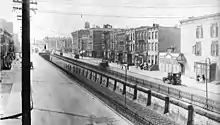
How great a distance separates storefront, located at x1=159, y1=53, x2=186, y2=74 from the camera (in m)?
3.08

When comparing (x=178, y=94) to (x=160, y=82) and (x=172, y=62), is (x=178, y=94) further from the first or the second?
(x=172, y=62)

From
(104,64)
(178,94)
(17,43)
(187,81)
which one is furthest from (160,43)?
(17,43)

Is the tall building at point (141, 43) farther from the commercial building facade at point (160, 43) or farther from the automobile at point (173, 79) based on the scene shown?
the automobile at point (173, 79)

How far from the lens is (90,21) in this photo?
3709 millimetres

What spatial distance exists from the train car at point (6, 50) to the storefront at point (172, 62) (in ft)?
7.23

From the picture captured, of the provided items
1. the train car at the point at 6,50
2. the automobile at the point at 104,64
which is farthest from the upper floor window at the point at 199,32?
the train car at the point at 6,50

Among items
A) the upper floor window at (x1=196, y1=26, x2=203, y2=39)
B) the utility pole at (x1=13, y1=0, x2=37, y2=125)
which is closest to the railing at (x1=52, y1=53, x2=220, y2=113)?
the upper floor window at (x1=196, y1=26, x2=203, y2=39)

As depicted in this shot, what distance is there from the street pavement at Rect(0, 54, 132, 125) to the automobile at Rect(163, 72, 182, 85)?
2.71 ft

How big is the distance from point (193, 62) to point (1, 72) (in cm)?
277

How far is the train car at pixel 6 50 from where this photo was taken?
11.7 feet

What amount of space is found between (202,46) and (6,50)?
2804 millimetres

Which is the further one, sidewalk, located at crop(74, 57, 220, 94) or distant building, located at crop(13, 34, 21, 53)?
distant building, located at crop(13, 34, 21, 53)

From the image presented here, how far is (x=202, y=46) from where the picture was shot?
2.95 meters

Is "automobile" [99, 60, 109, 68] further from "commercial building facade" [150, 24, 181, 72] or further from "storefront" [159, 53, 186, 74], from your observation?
"storefront" [159, 53, 186, 74]
